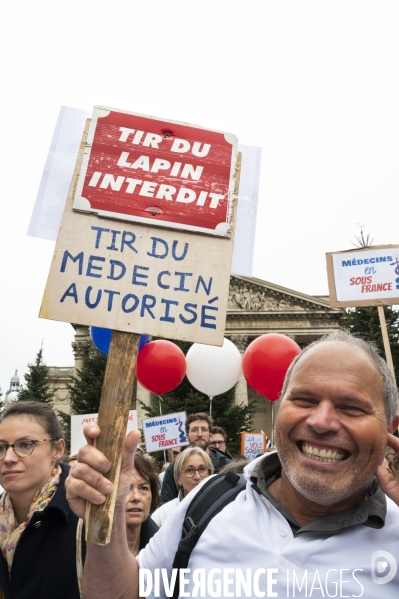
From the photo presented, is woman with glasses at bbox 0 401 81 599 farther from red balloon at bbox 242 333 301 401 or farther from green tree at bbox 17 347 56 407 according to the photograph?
green tree at bbox 17 347 56 407

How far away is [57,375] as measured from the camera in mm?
49750

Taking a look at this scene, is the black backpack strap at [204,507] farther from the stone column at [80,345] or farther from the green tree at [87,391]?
the stone column at [80,345]

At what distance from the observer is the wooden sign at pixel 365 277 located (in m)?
6.67

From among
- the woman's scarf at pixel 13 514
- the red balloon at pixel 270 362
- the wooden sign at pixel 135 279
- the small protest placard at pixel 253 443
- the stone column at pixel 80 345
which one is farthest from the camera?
the stone column at pixel 80 345

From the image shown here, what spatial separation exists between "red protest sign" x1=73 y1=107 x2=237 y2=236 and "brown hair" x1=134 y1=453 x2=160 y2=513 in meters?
2.19

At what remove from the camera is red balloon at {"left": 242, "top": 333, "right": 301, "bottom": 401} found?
736cm

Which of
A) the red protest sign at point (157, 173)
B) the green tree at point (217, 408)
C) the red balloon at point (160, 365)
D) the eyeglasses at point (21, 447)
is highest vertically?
the green tree at point (217, 408)

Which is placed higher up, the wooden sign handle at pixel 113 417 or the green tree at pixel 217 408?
the green tree at pixel 217 408

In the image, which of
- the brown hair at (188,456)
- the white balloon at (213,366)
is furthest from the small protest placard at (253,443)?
the brown hair at (188,456)

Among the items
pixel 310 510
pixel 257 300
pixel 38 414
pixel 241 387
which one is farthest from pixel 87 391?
pixel 310 510

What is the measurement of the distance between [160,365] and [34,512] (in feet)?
18.1

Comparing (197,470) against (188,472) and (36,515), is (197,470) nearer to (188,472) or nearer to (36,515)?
(188,472)

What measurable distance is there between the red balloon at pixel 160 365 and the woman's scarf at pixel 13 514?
5237 millimetres

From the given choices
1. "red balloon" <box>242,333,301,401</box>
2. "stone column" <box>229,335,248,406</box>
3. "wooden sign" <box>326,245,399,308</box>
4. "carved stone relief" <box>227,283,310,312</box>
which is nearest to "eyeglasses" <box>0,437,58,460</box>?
"wooden sign" <box>326,245,399,308</box>
